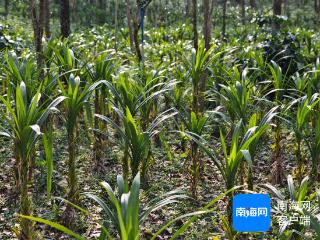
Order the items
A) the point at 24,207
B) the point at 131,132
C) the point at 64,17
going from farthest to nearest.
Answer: the point at 64,17, the point at 131,132, the point at 24,207

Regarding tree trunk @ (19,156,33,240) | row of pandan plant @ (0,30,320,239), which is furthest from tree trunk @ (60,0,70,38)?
tree trunk @ (19,156,33,240)

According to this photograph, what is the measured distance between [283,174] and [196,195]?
3.04 feet

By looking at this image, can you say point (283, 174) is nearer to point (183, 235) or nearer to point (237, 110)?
point (237, 110)

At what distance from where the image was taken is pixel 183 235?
10.6 ft

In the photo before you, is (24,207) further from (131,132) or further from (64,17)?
(64,17)

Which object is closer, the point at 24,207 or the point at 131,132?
the point at 24,207

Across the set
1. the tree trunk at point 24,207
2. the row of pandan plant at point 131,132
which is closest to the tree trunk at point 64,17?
the row of pandan plant at point 131,132

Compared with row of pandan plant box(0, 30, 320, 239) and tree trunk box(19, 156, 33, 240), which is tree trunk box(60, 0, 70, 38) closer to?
row of pandan plant box(0, 30, 320, 239)

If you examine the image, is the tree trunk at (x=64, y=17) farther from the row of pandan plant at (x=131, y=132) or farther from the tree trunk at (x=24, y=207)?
the tree trunk at (x=24, y=207)

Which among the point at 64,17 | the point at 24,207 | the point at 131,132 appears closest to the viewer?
the point at 24,207

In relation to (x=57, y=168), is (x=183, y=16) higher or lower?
higher

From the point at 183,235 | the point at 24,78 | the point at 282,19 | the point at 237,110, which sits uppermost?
the point at 282,19

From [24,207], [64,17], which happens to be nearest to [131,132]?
[24,207]

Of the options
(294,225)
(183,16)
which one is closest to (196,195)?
(294,225)
